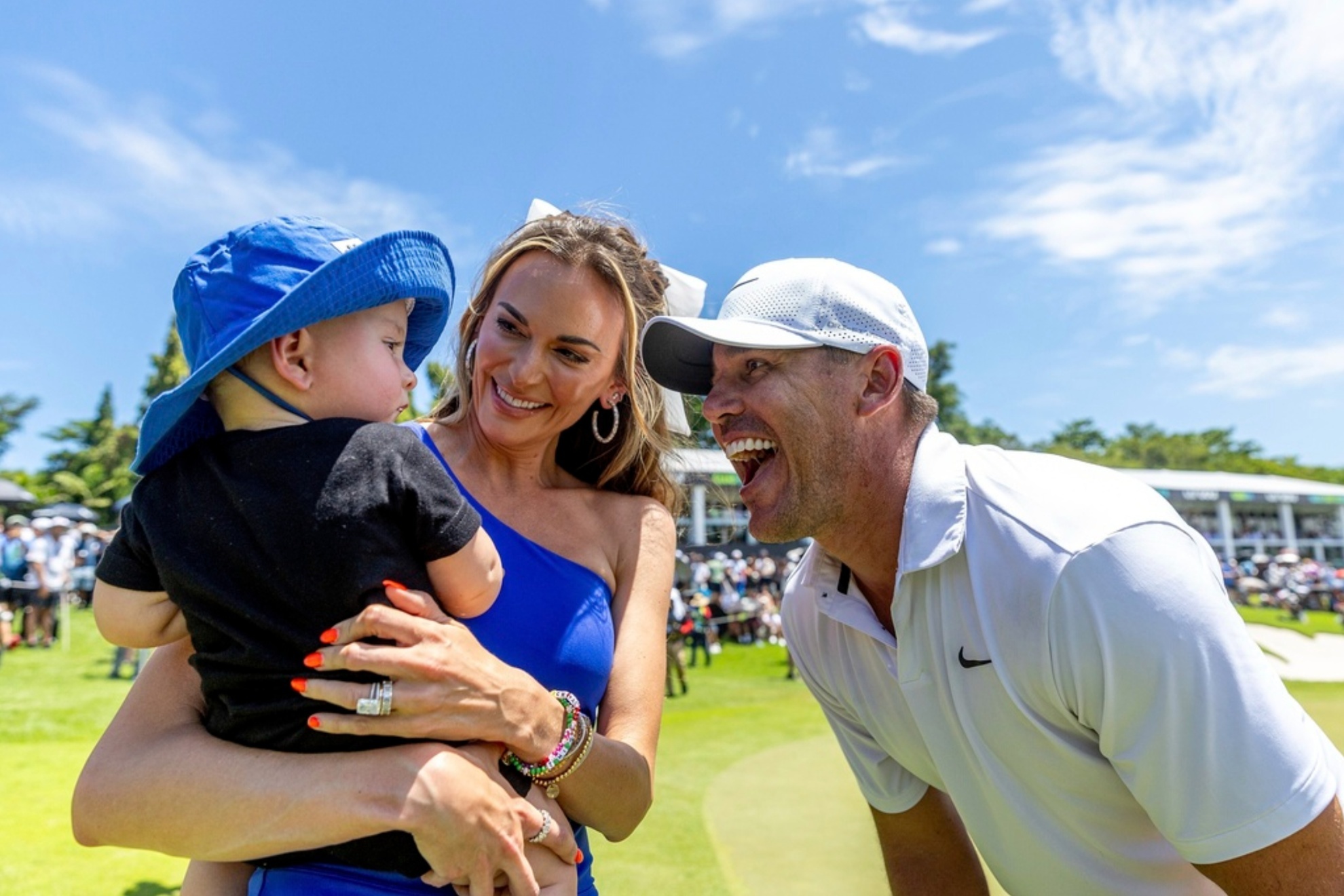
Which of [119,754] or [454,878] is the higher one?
[119,754]

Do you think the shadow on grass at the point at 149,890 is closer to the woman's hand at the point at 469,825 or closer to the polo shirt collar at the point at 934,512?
the woman's hand at the point at 469,825

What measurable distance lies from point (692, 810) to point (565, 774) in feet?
17.3

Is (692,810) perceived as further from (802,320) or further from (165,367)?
(165,367)

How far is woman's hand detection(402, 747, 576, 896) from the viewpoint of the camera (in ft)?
4.85

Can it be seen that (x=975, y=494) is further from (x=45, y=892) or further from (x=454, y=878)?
(x=45, y=892)

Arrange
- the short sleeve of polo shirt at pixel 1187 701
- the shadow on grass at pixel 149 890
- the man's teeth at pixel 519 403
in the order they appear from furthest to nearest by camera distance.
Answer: the shadow on grass at pixel 149 890, the man's teeth at pixel 519 403, the short sleeve of polo shirt at pixel 1187 701

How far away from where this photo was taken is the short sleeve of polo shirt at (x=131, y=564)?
1603mm

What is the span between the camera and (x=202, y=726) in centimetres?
167

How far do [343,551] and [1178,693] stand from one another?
168 cm

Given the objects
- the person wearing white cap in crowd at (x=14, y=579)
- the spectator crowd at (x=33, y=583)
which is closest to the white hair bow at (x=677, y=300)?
the spectator crowd at (x=33, y=583)

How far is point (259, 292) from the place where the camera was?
164 cm

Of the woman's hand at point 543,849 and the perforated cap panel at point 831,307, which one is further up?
the perforated cap panel at point 831,307

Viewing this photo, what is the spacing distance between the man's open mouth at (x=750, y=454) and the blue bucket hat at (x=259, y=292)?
1108 millimetres

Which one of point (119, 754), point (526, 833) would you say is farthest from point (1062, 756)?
point (119, 754)
